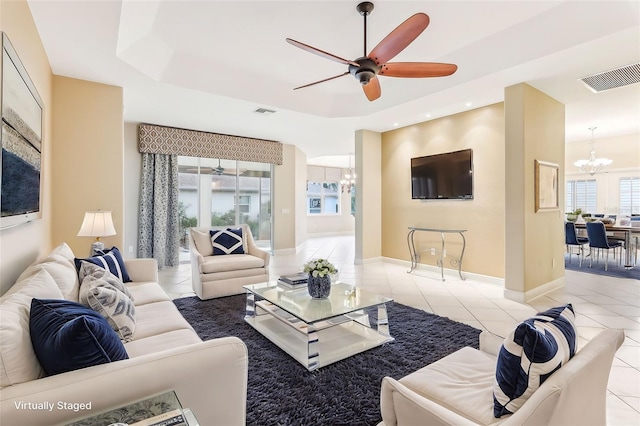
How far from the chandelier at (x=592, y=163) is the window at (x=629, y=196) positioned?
0.62 m

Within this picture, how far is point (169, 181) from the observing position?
601 centimetres

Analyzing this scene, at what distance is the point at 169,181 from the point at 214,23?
3790 millimetres

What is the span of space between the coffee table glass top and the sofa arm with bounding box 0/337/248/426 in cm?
95

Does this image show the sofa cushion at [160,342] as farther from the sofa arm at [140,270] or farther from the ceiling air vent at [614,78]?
the ceiling air vent at [614,78]

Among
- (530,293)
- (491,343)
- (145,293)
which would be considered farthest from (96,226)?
(530,293)

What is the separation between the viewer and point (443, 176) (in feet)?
17.0

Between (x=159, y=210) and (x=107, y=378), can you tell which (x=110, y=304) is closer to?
(x=107, y=378)

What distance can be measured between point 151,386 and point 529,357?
1311 mm

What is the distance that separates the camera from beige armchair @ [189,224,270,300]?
3.80 m

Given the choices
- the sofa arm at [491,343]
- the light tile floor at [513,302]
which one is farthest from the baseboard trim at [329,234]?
the sofa arm at [491,343]

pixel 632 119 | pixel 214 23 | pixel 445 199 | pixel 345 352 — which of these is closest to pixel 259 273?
pixel 345 352

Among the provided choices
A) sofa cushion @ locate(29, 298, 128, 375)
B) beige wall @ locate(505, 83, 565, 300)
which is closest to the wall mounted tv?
sofa cushion @ locate(29, 298, 128, 375)

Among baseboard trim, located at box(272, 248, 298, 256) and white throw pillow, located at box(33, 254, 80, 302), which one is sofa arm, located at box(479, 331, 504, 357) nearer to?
white throw pillow, located at box(33, 254, 80, 302)

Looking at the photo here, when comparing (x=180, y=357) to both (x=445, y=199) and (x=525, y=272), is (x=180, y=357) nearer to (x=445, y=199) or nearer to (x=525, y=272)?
(x=525, y=272)
